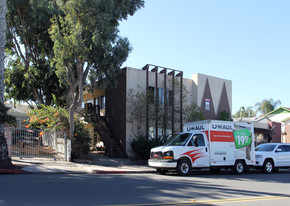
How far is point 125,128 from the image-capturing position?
21625 mm

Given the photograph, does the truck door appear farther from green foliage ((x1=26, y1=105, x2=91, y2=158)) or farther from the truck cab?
green foliage ((x1=26, y1=105, x2=91, y2=158))

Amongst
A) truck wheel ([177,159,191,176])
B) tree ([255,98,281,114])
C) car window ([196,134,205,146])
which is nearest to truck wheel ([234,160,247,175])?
car window ([196,134,205,146])

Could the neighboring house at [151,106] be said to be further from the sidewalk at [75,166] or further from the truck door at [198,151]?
the truck door at [198,151]

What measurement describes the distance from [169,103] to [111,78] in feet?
19.3

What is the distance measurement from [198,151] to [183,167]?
1154mm

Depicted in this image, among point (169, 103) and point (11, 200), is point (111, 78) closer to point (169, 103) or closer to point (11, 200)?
point (169, 103)

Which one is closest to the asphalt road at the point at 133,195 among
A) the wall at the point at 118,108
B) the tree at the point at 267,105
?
the wall at the point at 118,108

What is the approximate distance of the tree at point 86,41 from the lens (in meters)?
16.7

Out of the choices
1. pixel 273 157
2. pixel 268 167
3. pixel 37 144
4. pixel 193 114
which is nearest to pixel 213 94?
pixel 193 114

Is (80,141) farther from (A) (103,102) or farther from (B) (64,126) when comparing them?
(A) (103,102)

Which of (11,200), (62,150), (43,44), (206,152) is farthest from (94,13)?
(11,200)

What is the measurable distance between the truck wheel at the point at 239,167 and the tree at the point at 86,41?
9.09 metres

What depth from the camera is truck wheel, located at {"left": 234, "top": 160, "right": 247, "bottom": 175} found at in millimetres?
15844

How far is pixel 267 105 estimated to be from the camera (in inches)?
2325
